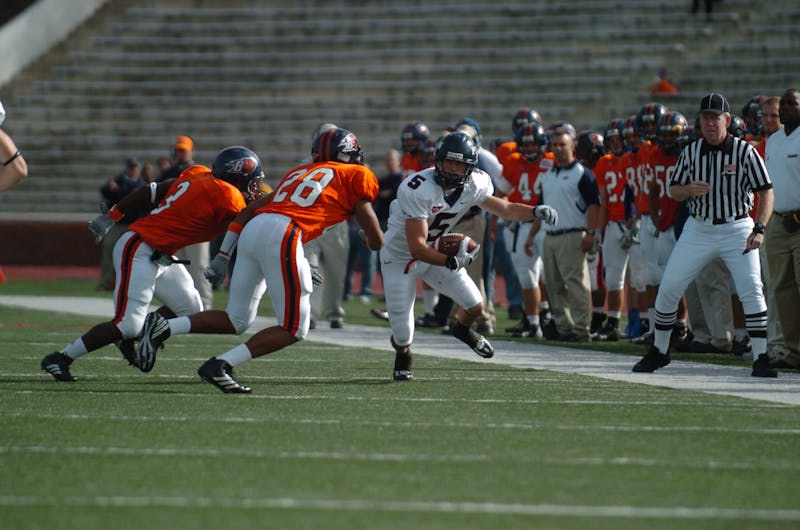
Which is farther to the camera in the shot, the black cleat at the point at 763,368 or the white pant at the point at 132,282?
the black cleat at the point at 763,368

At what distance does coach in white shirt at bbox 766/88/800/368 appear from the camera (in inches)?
355

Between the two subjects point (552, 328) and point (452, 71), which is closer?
point (552, 328)

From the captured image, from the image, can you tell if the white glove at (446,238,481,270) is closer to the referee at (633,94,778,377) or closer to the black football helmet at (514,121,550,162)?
the referee at (633,94,778,377)

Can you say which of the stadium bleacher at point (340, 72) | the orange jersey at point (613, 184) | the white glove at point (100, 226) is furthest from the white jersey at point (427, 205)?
the stadium bleacher at point (340, 72)

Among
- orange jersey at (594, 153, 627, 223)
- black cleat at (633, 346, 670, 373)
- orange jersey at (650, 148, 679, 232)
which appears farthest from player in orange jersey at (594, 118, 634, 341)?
black cleat at (633, 346, 670, 373)

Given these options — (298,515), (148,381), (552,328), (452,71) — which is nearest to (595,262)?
(552,328)

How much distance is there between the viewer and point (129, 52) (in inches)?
1050

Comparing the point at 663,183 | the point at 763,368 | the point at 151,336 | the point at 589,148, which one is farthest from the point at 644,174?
the point at 151,336

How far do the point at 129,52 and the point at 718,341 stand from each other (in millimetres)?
18459

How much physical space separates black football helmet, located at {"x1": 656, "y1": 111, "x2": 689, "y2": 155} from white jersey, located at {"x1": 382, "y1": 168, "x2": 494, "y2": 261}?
2857mm

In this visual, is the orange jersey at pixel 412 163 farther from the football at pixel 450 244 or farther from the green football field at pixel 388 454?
the green football field at pixel 388 454

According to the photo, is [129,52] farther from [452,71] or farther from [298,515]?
[298,515]

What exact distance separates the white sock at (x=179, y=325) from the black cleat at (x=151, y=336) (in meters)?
0.04

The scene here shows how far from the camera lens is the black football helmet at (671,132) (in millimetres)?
10984
